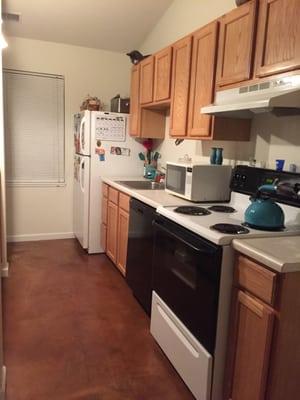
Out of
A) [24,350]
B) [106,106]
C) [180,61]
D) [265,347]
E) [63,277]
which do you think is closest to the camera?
[265,347]

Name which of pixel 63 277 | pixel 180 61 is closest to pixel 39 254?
pixel 63 277

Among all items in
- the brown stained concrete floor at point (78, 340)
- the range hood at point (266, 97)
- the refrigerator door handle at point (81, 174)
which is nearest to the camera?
the range hood at point (266, 97)

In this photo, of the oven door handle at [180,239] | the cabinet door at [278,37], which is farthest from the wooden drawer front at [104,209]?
the cabinet door at [278,37]

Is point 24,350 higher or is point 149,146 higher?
point 149,146

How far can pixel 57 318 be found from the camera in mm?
2533

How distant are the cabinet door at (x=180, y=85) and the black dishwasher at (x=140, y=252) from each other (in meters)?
0.71

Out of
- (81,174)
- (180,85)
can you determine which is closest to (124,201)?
(81,174)

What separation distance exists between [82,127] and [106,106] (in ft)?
2.65

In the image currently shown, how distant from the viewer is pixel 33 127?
4125 millimetres

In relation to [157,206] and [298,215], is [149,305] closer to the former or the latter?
[157,206]

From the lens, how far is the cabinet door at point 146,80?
3.24 meters

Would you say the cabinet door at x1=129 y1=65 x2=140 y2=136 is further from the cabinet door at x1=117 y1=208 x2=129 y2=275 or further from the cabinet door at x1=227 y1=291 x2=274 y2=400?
the cabinet door at x1=227 y1=291 x2=274 y2=400

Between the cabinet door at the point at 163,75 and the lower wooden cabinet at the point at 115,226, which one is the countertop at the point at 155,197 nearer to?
the lower wooden cabinet at the point at 115,226

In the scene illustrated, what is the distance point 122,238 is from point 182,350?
4.83 feet
